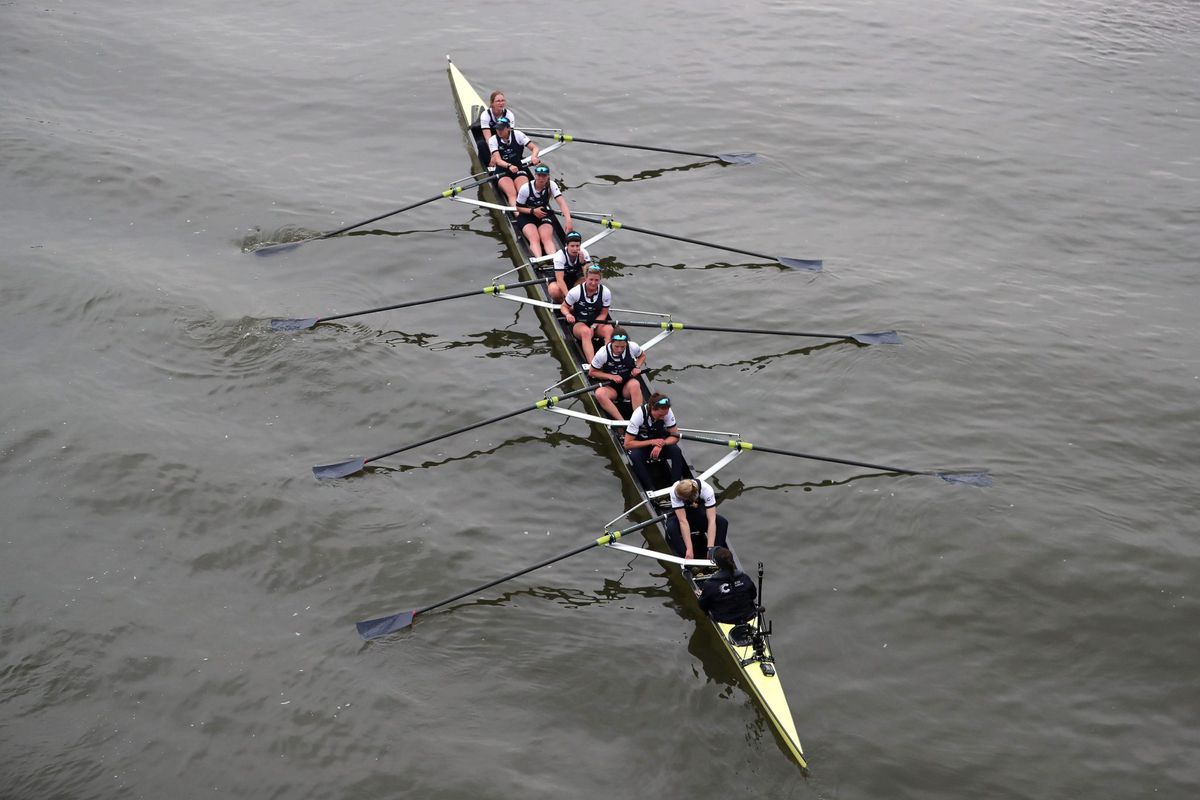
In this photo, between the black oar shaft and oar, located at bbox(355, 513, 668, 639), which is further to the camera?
the black oar shaft

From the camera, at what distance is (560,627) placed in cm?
1162

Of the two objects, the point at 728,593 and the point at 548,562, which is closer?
the point at 728,593

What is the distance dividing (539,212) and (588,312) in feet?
10.3

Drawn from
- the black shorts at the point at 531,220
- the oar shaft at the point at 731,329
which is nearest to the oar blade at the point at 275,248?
the black shorts at the point at 531,220

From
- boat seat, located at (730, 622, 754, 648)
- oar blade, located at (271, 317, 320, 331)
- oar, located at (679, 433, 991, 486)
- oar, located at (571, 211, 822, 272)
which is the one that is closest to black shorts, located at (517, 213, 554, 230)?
oar, located at (571, 211, 822, 272)

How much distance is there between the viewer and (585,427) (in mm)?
14570

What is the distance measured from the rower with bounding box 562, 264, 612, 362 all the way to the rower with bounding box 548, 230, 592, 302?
0.60 metres

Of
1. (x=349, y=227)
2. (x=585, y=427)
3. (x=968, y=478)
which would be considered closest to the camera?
(x=968, y=478)

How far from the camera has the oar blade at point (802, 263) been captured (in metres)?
17.3

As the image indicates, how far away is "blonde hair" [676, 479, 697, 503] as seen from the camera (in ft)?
37.8

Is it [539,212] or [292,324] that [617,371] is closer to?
[539,212]

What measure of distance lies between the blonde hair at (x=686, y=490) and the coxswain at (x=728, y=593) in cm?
91

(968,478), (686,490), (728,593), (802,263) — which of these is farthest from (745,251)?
(728,593)

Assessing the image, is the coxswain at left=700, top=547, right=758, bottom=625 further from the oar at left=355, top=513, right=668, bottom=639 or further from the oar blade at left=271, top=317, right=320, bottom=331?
the oar blade at left=271, top=317, right=320, bottom=331
